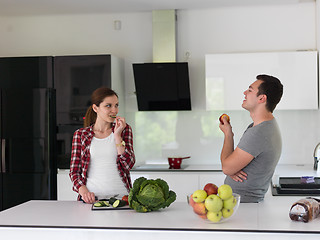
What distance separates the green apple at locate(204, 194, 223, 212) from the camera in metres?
2.35

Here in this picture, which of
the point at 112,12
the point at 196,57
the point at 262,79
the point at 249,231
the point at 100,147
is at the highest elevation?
the point at 112,12

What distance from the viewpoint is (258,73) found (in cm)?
514

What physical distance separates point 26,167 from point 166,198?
2.85 meters

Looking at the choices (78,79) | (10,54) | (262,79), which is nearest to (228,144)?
(262,79)

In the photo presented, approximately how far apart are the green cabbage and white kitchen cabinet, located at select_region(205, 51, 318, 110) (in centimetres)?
258

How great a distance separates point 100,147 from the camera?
319 centimetres

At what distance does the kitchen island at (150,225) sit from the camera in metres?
2.29

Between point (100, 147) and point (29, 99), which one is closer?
point (100, 147)

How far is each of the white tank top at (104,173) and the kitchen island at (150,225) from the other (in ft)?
1.30

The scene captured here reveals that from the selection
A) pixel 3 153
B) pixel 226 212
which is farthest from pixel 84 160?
pixel 3 153

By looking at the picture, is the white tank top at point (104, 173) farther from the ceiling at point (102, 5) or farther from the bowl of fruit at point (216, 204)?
the ceiling at point (102, 5)

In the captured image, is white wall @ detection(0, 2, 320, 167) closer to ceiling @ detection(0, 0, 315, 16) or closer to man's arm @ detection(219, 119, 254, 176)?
ceiling @ detection(0, 0, 315, 16)

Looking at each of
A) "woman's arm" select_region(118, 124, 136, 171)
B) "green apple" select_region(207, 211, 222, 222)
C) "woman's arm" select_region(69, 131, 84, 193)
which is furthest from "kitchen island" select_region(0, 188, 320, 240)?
"woman's arm" select_region(118, 124, 136, 171)

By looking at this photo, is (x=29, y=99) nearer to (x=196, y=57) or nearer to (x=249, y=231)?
(x=196, y=57)
